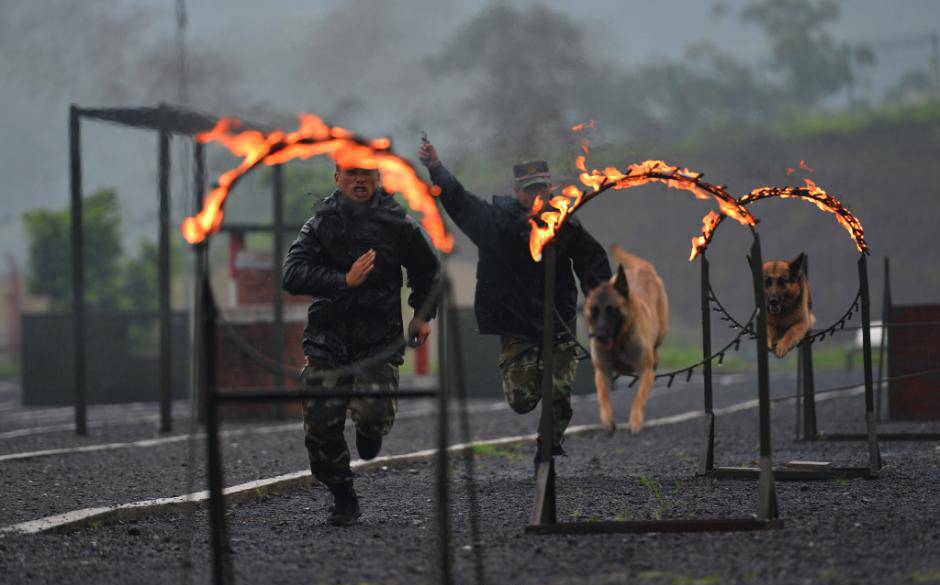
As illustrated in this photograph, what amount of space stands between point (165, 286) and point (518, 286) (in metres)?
10.0

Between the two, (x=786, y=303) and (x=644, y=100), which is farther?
(x=644, y=100)

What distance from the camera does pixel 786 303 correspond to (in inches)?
432

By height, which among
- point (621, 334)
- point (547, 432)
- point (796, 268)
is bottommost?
point (547, 432)

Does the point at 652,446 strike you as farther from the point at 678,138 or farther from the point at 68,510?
the point at 678,138

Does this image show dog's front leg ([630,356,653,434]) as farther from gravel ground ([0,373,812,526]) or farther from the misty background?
the misty background

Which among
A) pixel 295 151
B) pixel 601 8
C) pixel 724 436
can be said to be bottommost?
pixel 724 436

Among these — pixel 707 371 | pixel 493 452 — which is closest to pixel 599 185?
pixel 707 371

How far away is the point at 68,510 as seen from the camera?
941 centimetres

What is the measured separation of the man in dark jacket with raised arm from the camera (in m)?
9.45

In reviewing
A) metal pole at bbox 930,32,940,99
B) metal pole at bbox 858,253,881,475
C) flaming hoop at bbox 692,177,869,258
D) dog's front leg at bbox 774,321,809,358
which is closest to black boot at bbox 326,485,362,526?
flaming hoop at bbox 692,177,869,258

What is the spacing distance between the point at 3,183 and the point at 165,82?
94.3 m

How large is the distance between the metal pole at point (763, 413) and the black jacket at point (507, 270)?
171 cm

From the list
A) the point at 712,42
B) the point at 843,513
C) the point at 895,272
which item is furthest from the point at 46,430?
the point at 712,42

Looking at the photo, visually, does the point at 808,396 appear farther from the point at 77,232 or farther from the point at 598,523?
the point at 77,232
